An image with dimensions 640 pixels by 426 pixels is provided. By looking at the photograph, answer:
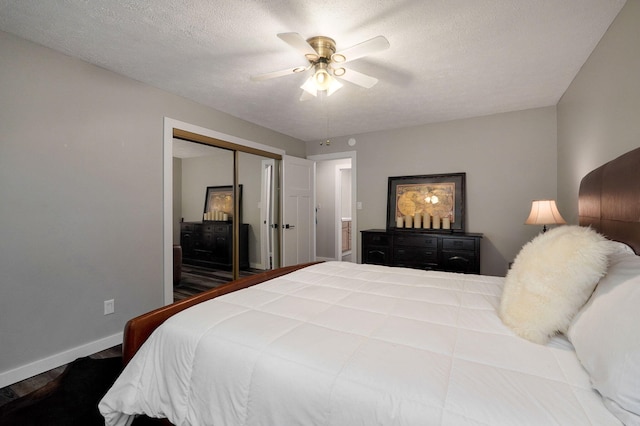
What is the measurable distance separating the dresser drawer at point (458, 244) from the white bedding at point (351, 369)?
6.09 ft

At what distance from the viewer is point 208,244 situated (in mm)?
3572

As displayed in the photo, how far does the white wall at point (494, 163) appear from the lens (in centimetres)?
322

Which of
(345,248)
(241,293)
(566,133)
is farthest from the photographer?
(345,248)

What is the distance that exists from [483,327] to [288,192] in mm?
3448

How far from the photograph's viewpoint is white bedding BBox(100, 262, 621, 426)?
28.2 inches

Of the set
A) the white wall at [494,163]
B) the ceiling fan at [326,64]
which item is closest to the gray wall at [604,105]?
the white wall at [494,163]

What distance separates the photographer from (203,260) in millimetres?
3523

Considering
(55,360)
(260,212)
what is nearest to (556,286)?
(55,360)

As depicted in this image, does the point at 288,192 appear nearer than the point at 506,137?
No

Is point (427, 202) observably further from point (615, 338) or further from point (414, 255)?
point (615, 338)

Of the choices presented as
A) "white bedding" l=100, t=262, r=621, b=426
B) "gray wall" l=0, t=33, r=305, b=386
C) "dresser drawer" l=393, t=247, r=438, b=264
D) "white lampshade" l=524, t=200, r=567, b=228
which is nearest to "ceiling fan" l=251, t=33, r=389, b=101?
"gray wall" l=0, t=33, r=305, b=386

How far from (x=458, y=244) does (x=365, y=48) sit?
248cm

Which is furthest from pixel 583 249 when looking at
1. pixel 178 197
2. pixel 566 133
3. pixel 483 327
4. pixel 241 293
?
pixel 178 197

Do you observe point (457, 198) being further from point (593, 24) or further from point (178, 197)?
point (178, 197)
